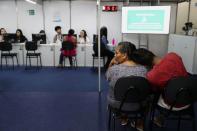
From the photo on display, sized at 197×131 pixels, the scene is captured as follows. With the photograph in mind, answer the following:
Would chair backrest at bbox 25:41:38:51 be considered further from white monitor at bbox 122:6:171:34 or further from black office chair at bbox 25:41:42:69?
white monitor at bbox 122:6:171:34

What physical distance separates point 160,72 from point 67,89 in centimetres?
265

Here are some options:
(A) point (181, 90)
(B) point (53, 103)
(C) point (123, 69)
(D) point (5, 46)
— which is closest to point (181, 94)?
(A) point (181, 90)

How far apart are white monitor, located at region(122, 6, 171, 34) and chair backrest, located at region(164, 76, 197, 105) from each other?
3.96m

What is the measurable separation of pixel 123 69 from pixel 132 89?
1.22 ft

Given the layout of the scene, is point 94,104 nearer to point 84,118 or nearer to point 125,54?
point 84,118

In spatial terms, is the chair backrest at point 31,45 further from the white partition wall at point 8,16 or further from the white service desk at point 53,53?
the white partition wall at point 8,16

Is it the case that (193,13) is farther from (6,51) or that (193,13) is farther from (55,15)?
(6,51)

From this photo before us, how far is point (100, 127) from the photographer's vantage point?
9.75 ft

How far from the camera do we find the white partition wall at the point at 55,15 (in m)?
8.43

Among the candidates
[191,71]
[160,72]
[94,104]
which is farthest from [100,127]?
[191,71]

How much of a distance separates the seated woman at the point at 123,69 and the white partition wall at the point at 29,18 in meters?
6.35

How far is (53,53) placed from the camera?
6.95 m

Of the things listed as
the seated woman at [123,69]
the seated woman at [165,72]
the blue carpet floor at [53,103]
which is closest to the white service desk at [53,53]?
the blue carpet floor at [53,103]

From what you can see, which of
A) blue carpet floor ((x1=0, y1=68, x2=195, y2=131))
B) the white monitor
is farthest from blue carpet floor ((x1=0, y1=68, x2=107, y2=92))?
the white monitor
